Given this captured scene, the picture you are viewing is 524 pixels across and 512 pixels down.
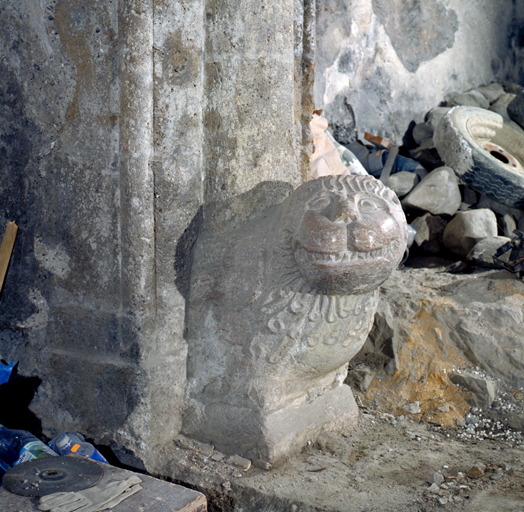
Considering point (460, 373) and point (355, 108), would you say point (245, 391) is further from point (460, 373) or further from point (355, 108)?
point (355, 108)

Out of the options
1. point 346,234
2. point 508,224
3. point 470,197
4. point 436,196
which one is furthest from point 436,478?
point 470,197

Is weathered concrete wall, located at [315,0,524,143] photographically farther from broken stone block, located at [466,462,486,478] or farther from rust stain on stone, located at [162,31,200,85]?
broken stone block, located at [466,462,486,478]

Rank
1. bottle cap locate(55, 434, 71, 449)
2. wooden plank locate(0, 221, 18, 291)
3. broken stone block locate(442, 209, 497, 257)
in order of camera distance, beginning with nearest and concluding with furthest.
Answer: bottle cap locate(55, 434, 71, 449), wooden plank locate(0, 221, 18, 291), broken stone block locate(442, 209, 497, 257)

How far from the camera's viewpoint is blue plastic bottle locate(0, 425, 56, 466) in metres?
1.95

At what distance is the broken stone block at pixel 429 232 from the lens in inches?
154

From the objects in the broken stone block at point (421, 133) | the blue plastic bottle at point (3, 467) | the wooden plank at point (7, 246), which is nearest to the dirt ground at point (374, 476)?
the blue plastic bottle at point (3, 467)

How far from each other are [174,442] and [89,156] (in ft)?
3.44

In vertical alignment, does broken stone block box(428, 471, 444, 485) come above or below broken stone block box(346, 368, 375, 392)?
above

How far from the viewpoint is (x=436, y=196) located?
4086mm

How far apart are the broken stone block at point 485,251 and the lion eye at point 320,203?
5.44ft

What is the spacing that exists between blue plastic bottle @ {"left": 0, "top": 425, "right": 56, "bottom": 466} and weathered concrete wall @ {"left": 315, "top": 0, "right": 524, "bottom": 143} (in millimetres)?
3472

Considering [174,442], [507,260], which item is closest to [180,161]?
[174,442]

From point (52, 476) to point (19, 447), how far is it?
0.39 metres

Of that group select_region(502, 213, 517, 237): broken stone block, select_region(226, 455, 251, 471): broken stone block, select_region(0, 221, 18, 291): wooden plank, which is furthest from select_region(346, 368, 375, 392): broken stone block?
select_region(502, 213, 517, 237): broken stone block
